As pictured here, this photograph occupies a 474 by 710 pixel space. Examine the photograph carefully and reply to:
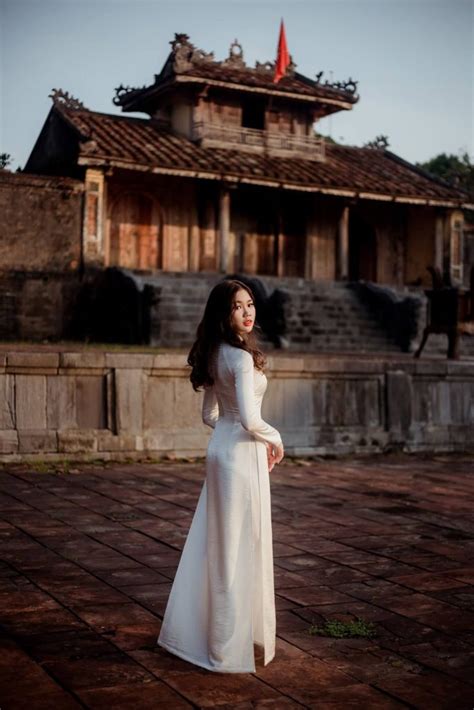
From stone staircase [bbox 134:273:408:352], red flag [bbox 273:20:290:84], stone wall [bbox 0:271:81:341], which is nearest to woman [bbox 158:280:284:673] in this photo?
stone staircase [bbox 134:273:408:352]

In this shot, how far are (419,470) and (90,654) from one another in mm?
5960

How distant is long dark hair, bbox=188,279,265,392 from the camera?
396 centimetres

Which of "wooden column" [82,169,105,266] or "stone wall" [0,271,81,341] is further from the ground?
"wooden column" [82,169,105,266]

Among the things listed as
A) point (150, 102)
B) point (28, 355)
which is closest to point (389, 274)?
point (150, 102)

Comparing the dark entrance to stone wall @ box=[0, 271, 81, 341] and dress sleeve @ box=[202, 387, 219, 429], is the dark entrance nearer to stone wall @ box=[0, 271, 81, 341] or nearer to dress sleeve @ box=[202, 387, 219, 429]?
stone wall @ box=[0, 271, 81, 341]

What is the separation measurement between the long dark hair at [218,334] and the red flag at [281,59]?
23.6 m

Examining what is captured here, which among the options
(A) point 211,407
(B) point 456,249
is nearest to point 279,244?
(B) point 456,249

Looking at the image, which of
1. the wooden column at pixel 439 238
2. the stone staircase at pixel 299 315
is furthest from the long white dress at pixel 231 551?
the wooden column at pixel 439 238

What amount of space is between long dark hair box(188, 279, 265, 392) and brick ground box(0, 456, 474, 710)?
1125 millimetres

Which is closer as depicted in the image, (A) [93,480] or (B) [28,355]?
(A) [93,480]

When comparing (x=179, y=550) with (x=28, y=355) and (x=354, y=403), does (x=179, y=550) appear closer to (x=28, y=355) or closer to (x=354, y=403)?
(x=28, y=355)

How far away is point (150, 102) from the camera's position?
27.2 m

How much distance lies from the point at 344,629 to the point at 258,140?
23119mm

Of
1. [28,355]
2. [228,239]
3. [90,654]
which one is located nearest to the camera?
[90,654]
